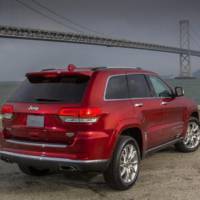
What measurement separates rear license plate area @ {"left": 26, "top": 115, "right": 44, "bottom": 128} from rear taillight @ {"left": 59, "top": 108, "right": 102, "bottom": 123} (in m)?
0.28

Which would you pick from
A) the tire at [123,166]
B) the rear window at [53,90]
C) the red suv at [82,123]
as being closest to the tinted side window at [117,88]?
the red suv at [82,123]

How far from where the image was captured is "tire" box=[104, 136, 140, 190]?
4645mm

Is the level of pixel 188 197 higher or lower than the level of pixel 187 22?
lower

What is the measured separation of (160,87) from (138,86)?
772mm

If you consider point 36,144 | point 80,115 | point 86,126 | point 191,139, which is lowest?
point 191,139

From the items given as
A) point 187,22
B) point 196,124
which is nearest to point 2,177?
point 196,124

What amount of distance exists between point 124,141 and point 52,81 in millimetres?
1164

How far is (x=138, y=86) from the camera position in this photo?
5488 millimetres

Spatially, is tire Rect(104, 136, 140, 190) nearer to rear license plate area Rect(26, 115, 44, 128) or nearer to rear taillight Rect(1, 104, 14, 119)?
rear license plate area Rect(26, 115, 44, 128)

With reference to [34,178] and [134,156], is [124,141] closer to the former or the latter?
[134,156]

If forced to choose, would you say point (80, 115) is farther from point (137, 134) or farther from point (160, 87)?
point (160, 87)

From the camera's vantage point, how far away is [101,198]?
452 cm

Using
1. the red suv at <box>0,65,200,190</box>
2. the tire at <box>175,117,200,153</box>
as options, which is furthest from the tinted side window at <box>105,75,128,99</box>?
the tire at <box>175,117,200,153</box>

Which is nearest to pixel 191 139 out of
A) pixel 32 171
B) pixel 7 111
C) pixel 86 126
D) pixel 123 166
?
pixel 123 166
